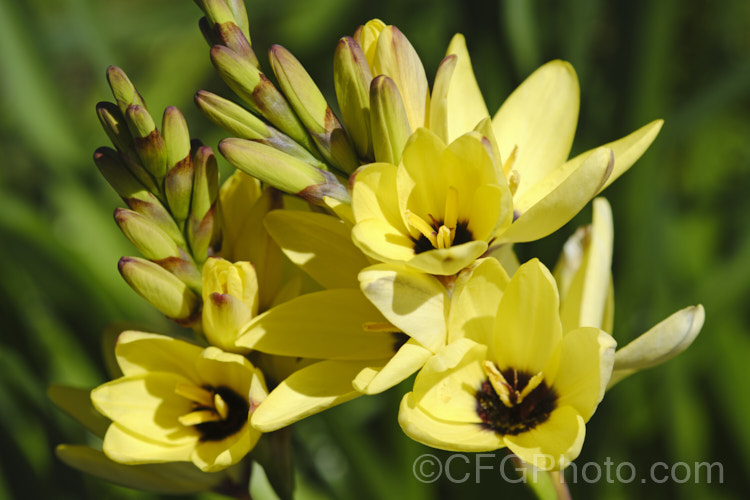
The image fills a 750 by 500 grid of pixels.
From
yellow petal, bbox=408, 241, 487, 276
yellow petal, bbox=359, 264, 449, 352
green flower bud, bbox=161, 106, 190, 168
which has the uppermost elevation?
green flower bud, bbox=161, 106, 190, 168

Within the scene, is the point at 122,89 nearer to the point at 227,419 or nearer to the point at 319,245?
the point at 319,245

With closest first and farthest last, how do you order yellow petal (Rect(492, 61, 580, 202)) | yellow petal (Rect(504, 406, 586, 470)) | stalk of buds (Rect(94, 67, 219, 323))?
yellow petal (Rect(504, 406, 586, 470)) → stalk of buds (Rect(94, 67, 219, 323)) → yellow petal (Rect(492, 61, 580, 202))

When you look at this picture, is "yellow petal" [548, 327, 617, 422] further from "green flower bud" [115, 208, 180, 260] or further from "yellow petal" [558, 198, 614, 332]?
"green flower bud" [115, 208, 180, 260]

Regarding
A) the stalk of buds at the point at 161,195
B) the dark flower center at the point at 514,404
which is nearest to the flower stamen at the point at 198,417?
the stalk of buds at the point at 161,195

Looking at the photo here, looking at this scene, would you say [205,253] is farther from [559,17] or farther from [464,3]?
[559,17]

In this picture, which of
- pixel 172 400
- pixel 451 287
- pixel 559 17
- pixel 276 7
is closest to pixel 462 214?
pixel 451 287

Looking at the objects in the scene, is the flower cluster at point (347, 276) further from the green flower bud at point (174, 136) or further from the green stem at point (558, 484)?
the green stem at point (558, 484)

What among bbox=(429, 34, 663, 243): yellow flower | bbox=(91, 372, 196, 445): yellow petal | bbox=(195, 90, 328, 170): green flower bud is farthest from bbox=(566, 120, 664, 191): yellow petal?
bbox=(91, 372, 196, 445): yellow petal
